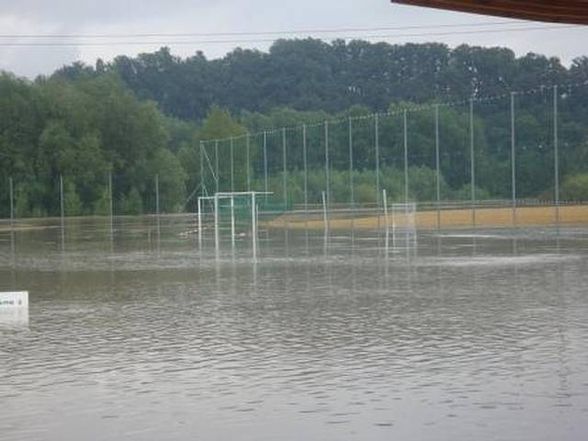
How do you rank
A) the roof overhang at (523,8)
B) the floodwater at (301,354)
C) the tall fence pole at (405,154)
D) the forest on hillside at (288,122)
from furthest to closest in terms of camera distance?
the tall fence pole at (405,154) < the forest on hillside at (288,122) < the roof overhang at (523,8) < the floodwater at (301,354)

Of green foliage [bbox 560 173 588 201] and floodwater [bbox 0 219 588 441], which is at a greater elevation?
green foliage [bbox 560 173 588 201]

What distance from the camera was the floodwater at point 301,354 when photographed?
6.40m

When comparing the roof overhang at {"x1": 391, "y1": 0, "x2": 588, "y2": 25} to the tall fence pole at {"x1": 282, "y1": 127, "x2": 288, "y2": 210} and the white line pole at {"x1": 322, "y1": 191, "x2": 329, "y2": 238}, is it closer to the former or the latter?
the white line pole at {"x1": 322, "y1": 191, "x2": 329, "y2": 238}

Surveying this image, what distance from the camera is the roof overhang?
7996 millimetres

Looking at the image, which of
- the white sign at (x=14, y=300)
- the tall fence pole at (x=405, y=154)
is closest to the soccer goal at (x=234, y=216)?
the tall fence pole at (x=405, y=154)

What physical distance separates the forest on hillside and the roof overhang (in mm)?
25870

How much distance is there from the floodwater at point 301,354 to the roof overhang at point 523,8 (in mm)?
2686

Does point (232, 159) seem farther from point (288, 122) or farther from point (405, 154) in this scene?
point (288, 122)

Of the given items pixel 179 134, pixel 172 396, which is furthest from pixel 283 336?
pixel 179 134

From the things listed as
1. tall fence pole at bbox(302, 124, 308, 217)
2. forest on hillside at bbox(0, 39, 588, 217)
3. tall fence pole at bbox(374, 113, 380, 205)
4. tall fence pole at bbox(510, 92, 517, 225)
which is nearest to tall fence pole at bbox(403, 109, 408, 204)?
forest on hillside at bbox(0, 39, 588, 217)

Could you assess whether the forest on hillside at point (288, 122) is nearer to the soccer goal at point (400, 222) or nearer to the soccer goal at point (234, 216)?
the soccer goal at point (400, 222)

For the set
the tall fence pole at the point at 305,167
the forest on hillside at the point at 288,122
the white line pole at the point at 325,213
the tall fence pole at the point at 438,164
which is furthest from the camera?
the tall fence pole at the point at 305,167

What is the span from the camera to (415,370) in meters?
8.09

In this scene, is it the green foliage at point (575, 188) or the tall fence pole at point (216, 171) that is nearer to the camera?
the green foliage at point (575, 188)
